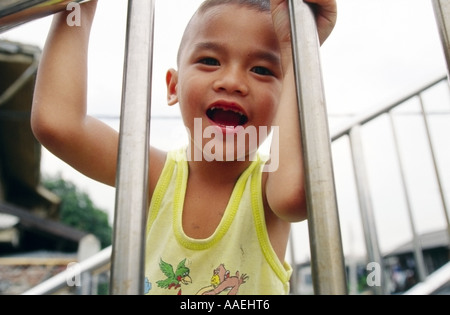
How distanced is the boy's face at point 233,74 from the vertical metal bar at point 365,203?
737 mm

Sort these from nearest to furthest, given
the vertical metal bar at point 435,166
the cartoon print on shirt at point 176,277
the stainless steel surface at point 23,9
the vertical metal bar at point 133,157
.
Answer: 1. the vertical metal bar at point 133,157
2. the stainless steel surface at point 23,9
3. the cartoon print on shirt at point 176,277
4. the vertical metal bar at point 435,166

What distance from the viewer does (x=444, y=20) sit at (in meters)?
0.43

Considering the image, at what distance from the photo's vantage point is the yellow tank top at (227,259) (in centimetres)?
95

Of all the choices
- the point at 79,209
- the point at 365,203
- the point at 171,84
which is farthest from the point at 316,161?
the point at 79,209

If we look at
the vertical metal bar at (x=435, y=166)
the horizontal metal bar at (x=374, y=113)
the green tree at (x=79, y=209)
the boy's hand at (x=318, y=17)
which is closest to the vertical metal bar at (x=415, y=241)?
the vertical metal bar at (x=435, y=166)

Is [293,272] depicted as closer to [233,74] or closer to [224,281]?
[224,281]

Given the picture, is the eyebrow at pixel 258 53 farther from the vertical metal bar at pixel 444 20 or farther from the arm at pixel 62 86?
the vertical metal bar at pixel 444 20

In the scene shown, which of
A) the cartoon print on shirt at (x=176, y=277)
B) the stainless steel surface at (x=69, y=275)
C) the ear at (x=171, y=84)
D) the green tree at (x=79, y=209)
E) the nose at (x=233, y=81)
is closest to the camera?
the nose at (x=233, y=81)

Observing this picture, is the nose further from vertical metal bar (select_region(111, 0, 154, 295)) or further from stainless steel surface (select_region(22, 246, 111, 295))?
stainless steel surface (select_region(22, 246, 111, 295))

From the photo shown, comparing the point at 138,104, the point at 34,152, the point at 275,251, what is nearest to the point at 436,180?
the point at 275,251

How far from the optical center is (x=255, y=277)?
96cm

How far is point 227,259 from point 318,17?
616mm
